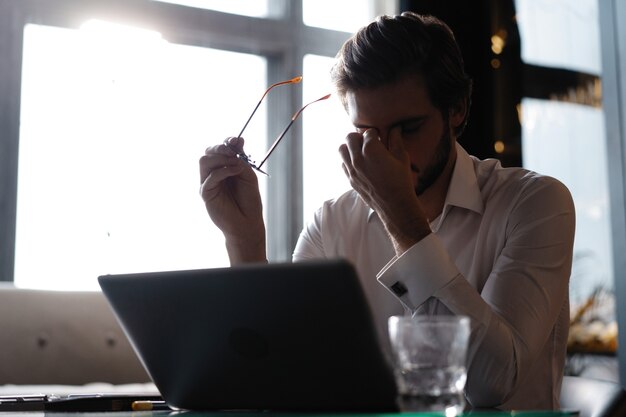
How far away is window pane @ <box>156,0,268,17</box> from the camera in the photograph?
3.66 m

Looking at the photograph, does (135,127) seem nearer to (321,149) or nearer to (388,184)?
(321,149)

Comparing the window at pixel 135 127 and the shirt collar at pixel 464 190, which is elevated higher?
the window at pixel 135 127

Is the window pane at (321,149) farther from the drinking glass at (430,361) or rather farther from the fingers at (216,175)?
the drinking glass at (430,361)

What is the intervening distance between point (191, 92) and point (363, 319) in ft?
9.81

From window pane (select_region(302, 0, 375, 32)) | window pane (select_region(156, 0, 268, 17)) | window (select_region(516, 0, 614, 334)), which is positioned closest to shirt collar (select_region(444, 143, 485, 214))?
window (select_region(516, 0, 614, 334))

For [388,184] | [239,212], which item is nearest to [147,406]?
[388,184]

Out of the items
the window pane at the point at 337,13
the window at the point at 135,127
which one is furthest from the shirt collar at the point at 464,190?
the window pane at the point at 337,13

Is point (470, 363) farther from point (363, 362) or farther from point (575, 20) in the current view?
point (575, 20)

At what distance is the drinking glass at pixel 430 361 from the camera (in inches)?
28.4

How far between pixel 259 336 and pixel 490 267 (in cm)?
80

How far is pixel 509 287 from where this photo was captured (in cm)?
128

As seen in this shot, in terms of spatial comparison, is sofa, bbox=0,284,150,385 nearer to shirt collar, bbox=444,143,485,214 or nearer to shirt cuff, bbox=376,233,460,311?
shirt collar, bbox=444,143,485,214

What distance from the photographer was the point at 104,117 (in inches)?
135

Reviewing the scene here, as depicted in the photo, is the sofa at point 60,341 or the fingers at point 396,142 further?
the sofa at point 60,341
